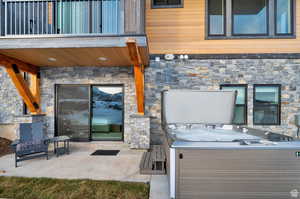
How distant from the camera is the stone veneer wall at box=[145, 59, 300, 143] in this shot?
16.5 ft

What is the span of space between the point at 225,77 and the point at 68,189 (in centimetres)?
507

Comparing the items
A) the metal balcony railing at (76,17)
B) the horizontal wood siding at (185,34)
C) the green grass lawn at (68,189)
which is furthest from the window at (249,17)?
the green grass lawn at (68,189)

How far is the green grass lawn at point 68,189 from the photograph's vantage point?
8.16ft

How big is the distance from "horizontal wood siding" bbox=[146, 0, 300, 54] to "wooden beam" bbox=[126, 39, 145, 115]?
4.21ft

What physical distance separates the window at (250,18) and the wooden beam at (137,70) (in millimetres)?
2732

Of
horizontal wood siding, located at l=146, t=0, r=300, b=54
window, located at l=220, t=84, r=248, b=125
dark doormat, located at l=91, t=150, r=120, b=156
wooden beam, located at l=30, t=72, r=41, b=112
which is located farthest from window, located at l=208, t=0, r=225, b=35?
wooden beam, located at l=30, t=72, r=41, b=112

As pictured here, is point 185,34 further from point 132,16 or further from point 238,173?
point 238,173

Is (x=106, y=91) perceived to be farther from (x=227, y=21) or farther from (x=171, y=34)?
(x=227, y=21)

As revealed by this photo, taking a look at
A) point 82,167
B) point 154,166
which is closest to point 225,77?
point 154,166

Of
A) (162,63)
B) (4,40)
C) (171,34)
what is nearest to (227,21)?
(171,34)

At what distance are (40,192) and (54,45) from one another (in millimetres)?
2858

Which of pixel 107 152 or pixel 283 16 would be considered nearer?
pixel 107 152

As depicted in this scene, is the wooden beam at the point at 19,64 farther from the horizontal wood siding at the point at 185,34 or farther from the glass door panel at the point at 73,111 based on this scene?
the horizontal wood siding at the point at 185,34

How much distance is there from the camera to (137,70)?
4.29 m
